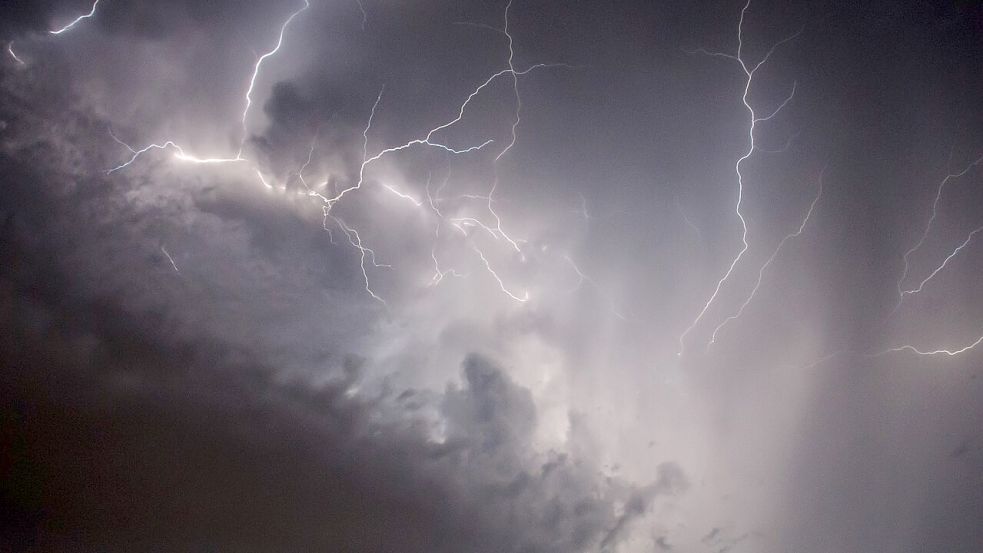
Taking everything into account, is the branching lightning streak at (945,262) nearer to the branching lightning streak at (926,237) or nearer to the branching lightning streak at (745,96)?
the branching lightning streak at (926,237)

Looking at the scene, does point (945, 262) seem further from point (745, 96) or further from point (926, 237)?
point (745, 96)

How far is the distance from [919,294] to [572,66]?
11465 millimetres

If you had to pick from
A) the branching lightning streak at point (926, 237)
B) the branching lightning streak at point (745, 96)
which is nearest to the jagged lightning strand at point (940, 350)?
the branching lightning streak at point (926, 237)

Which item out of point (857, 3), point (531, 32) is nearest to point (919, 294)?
point (857, 3)

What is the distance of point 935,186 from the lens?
995cm

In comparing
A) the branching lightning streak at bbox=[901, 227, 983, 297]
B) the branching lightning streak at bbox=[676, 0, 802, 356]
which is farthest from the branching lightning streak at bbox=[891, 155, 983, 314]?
the branching lightning streak at bbox=[676, 0, 802, 356]

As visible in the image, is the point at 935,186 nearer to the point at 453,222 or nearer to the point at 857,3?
the point at 857,3

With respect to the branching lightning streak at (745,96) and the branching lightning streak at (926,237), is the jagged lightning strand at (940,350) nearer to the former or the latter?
the branching lightning streak at (926,237)

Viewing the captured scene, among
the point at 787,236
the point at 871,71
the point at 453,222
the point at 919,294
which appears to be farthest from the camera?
the point at 919,294

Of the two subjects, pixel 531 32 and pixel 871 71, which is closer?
pixel 531 32

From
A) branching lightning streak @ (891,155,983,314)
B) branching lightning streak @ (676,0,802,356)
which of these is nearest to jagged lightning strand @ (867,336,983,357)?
branching lightning streak @ (891,155,983,314)

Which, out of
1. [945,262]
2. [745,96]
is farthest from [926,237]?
[745,96]

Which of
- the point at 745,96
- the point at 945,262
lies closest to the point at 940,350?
the point at 945,262

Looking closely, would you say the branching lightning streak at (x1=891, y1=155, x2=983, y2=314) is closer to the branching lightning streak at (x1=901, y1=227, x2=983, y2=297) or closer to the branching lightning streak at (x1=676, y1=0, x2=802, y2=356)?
the branching lightning streak at (x1=901, y1=227, x2=983, y2=297)
